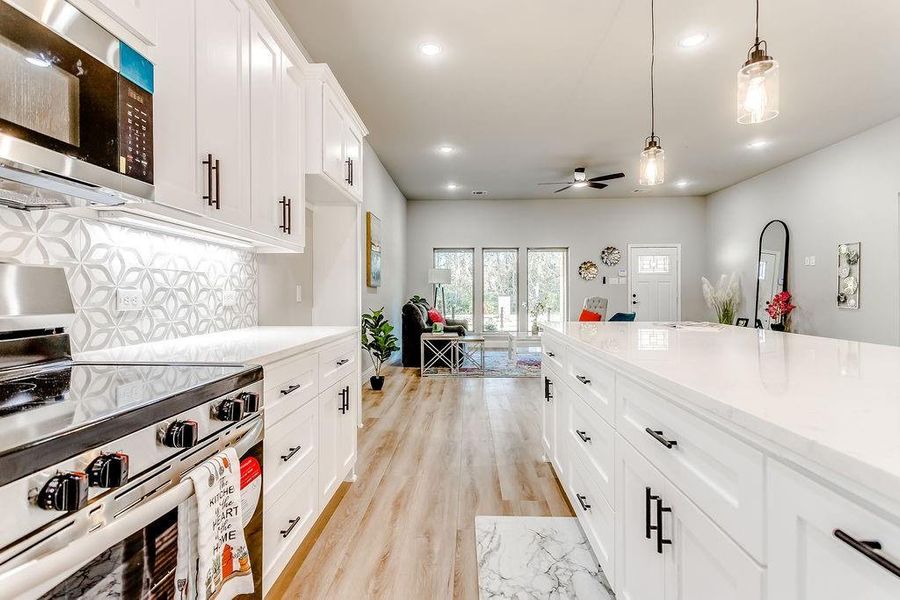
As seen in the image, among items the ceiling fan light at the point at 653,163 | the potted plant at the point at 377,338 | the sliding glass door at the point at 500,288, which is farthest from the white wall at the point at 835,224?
the potted plant at the point at 377,338

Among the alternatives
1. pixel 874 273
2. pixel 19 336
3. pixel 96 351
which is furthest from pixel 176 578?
pixel 874 273

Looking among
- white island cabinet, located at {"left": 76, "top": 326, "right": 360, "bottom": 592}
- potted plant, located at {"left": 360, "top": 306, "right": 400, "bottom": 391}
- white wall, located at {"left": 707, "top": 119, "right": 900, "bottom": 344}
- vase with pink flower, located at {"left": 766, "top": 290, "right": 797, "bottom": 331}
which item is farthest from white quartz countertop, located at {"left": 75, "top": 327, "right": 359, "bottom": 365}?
vase with pink flower, located at {"left": 766, "top": 290, "right": 797, "bottom": 331}

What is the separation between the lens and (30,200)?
45.2 inches

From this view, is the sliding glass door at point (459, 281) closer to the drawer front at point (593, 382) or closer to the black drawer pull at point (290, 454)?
the drawer front at point (593, 382)

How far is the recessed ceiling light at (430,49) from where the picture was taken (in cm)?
A: 305

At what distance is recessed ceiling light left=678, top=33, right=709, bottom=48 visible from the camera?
2.96 metres

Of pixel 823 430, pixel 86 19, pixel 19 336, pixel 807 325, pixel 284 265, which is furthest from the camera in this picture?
pixel 807 325

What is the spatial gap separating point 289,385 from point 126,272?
28.8 inches

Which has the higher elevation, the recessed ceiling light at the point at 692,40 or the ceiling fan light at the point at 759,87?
the recessed ceiling light at the point at 692,40

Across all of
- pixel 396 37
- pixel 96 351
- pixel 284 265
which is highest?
pixel 396 37

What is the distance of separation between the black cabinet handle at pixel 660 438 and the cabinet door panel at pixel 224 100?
160 centimetres

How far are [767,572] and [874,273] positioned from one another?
19.1 ft

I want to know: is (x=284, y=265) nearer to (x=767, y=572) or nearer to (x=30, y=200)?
(x=30, y=200)

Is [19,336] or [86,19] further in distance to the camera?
[19,336]
